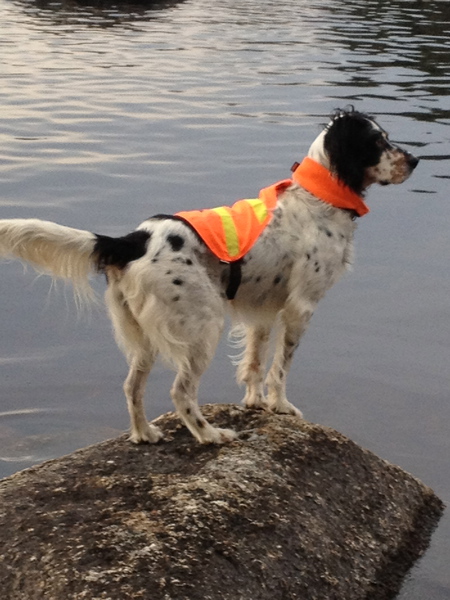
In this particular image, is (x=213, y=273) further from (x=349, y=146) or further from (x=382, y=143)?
(x=382, y=143)

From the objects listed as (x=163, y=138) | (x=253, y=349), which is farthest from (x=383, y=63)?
(x=253, y=349)

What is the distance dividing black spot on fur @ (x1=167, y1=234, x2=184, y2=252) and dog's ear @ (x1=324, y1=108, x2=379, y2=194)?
1166 millimetres

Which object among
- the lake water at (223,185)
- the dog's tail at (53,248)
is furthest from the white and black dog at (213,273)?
the lake water at (223,185)

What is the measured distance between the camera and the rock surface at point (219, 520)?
391 centimetres

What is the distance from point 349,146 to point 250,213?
698mm

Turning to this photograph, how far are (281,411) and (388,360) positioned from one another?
97.9 inches

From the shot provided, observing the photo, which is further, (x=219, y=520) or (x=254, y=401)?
(x=254, y=401)

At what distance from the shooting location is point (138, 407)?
16.8ft

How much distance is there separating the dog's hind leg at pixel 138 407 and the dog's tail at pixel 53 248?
525 mm

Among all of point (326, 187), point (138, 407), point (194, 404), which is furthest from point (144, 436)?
point (326, 187)

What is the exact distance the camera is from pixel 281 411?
5688mm

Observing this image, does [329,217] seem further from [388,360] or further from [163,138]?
[163,138]

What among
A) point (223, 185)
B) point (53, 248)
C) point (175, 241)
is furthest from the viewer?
point (223, 185)

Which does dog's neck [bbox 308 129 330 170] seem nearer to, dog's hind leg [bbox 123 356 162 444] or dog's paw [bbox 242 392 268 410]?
dog's paw [bbox 242 392 268 410]
